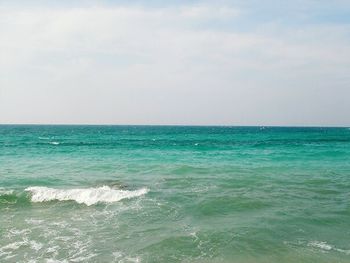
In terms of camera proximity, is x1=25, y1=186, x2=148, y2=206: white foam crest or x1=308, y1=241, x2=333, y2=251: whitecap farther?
x1=25, y1=186, x2=148, y2=206: white foam crest

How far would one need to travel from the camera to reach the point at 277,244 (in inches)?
484

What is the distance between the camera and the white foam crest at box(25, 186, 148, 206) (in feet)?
62.5

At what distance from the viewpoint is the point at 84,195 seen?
64.1 ft

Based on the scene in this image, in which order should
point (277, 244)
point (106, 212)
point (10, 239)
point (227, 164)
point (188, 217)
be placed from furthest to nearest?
1. point (227, 164)
2. point (106, 212)
3. point (188, 217)
4. point (10, 239)
5. point (277, 244)

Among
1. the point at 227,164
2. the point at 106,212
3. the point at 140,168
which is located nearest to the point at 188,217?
the point at 106,212

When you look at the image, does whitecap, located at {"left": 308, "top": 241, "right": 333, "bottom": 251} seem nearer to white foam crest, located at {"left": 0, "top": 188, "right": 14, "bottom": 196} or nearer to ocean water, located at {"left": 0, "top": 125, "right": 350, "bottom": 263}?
ocean water, located at {"left": 0, "top": 125, "right": 350, "bottom": 263}

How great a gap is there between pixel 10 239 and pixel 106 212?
4.52 metres

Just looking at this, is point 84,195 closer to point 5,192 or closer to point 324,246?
point 5,192

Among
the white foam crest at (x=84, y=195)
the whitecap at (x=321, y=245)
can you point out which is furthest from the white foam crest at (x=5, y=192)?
the whitecap at (x=321, y=245)

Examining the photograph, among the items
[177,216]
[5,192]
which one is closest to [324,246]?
[177,216]

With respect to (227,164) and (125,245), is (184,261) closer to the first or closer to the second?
(125,245)

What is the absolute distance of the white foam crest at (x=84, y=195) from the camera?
19048 millimetres

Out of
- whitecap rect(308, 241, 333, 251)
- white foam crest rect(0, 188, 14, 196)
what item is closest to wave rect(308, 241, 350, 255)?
whitecap rect(308, 241, 333, 251)

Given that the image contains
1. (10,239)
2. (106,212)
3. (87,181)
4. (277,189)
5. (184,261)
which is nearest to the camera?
(184,261)
